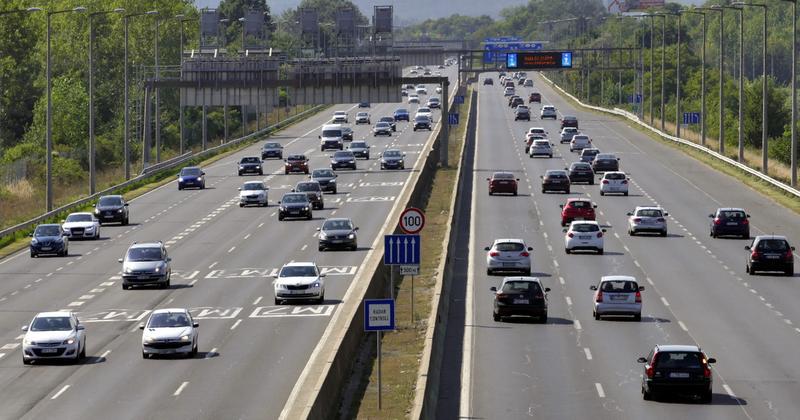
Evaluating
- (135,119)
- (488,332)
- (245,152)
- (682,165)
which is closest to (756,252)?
(488,332)

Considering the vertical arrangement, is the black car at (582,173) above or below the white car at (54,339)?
above

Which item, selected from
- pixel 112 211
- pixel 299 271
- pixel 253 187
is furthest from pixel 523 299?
pixel 253 187

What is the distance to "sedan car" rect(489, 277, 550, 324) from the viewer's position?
4475cm

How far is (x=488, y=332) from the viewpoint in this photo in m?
43.3

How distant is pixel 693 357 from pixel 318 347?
11.2 metres

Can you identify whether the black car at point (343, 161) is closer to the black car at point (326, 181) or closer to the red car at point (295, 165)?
the red car at point (295, 165)

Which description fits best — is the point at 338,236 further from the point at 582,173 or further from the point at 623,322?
the point at 582,173

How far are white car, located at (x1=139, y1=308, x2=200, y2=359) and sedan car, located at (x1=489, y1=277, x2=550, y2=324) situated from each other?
879 centimetres

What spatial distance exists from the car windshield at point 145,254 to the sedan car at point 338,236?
9.61 m

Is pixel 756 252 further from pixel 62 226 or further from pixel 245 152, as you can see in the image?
pixel 245 152

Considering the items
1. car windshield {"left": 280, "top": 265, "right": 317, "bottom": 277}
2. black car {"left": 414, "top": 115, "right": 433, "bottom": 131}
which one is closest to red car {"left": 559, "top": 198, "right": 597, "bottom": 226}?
car windshield {"left": 280, "top": 265, "right": 317, "bottom": 277}

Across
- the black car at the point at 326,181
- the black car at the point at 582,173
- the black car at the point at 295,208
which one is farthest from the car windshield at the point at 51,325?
the black car at the point at 582,173

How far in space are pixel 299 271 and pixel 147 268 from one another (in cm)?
648

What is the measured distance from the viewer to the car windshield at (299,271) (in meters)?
50.0
